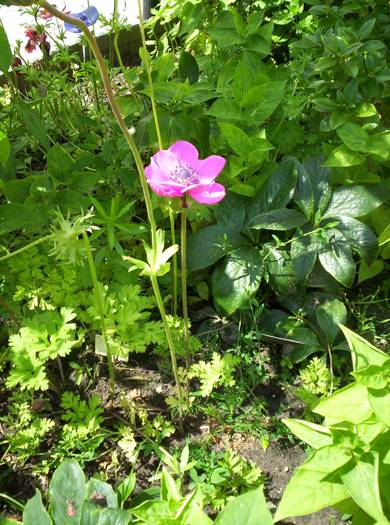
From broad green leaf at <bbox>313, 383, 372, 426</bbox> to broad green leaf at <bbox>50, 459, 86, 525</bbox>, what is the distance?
422 mm

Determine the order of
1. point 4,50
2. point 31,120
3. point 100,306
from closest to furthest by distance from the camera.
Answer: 1. point 100,306
2. point 4,50
3. point 31,120

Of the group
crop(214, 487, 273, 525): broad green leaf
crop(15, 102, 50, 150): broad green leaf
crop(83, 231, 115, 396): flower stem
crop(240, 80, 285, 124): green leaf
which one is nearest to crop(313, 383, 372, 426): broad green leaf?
crop(214, 487, 273, 525): broad green leaf

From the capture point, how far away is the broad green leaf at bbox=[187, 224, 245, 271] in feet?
4.36

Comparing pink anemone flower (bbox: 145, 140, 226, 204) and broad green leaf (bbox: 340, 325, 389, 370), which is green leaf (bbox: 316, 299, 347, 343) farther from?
pink anemone flower (bbox: 145, 140, 226, 204)

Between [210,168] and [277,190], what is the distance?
0.39 m

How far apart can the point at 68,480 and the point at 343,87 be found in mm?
1063

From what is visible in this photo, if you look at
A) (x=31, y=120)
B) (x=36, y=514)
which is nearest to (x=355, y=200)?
Result: (x=31, y=120)

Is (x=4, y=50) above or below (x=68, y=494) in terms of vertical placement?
above

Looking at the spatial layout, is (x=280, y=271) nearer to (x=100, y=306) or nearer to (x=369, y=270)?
(x=369, y=270)

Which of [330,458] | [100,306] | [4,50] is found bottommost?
[330,458]

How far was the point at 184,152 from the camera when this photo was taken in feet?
3.28

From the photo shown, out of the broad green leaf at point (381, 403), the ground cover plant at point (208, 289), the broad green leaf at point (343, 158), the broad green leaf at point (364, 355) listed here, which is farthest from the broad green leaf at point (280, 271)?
the broad green leaf at point (381, 403)

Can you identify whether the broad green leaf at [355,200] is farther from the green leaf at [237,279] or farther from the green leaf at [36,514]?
the green leaf at [36,514]

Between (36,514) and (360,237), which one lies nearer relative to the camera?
(36,514)
